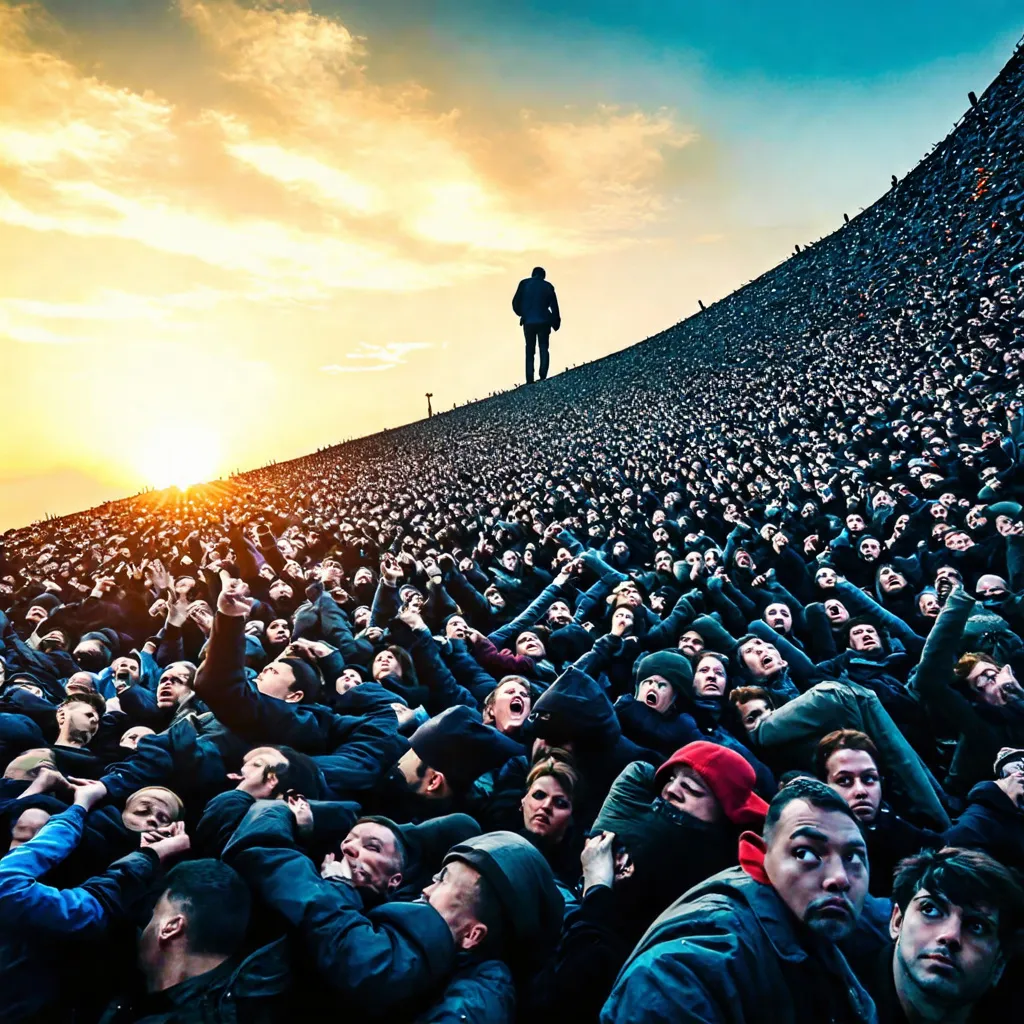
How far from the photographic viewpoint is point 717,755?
13.8 ft


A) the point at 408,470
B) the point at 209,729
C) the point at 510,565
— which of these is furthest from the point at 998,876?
the point at 408,470

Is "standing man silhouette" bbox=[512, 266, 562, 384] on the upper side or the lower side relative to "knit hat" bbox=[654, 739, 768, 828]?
upper

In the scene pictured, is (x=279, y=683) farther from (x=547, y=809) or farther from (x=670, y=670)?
(x=670, y=670)

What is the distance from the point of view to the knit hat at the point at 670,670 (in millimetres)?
6359

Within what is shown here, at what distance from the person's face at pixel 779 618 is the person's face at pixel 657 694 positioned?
2.85 meters

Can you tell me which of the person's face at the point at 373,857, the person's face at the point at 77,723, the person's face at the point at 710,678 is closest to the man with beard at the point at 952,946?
the person's face at the point at 373,857

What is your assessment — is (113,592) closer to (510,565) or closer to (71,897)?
(510,565)

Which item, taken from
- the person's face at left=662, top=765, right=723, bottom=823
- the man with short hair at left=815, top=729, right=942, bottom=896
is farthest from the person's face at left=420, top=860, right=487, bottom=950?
the man with short hair at left=815, top=729, right=942, bottom=896

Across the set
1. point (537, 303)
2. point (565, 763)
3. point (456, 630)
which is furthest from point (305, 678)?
point (537, 303)

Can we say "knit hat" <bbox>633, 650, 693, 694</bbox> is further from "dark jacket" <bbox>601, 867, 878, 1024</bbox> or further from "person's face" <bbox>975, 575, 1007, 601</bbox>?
"person's face" <bbox>975, 575, 1007, 601</bbox>

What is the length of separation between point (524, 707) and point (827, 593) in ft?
16.7

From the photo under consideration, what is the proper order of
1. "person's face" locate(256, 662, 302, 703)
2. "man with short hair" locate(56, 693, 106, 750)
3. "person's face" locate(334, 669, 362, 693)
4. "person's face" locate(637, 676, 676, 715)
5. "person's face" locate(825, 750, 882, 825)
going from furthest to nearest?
"person's face" locate(334, 669, 362, 693) → "person's face" locate(256, 662, 302, 703) → "person's face" locate(637, 676, 676, 715) → "man with short hair" locate(56, 693, 106, 750) → "person's face" locate(825, 750, 882, 825)

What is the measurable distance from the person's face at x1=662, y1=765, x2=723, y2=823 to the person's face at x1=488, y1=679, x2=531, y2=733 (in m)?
2.13

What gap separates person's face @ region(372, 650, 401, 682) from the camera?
7594 millimetres
